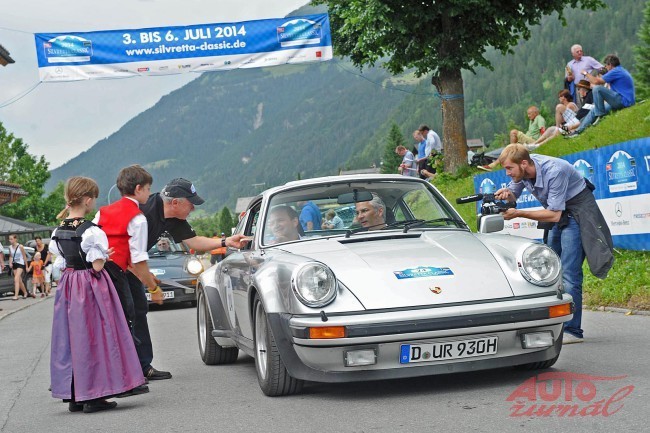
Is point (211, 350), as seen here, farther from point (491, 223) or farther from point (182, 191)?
point (491, 223)

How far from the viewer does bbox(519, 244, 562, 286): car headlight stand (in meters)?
6.48

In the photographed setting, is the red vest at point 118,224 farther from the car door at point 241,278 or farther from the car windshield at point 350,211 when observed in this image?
the car windshield at point 350,211

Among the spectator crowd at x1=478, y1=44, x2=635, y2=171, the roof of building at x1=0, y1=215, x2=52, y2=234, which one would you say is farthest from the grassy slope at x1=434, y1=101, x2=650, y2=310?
the roof of building at x1=0, y1=215, x2=52, y2=234

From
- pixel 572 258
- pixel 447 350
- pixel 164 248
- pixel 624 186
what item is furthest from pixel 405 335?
pixel 164 248

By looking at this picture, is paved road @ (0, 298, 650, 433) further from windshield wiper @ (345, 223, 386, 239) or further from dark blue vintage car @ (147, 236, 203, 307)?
dark blue vintage car @ (147, 236, 203, 307)

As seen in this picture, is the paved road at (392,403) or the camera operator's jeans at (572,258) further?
the camera operator's jeans at (572,258)

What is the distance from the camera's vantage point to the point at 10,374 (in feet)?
32.4

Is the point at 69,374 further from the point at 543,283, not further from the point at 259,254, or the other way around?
the point at 543,283

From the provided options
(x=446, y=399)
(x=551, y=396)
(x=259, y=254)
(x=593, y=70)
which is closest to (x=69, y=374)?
(x=259, y=254)

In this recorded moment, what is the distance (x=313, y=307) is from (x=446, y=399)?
0.98 meters

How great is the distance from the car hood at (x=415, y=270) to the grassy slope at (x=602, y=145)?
15.7ft

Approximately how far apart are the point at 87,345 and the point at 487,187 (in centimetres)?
1510

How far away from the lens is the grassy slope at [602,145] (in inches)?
457

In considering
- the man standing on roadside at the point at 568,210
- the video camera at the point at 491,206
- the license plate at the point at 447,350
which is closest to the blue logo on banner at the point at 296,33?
the man standing on roadside at the point at 568,210
